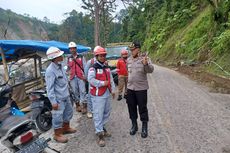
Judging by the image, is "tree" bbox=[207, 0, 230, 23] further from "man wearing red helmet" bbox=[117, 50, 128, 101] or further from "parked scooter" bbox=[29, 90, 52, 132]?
"parked scooter" bbox=[29, 90, 52, 132]

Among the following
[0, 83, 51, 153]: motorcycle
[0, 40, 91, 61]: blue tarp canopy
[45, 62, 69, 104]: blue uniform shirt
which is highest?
[0, 40, 91, 61]: blue tarp canopy

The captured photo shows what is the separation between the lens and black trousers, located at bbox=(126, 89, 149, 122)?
6598 mm

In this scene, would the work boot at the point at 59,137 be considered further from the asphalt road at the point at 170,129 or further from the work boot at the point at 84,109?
the work boot at the point at 84,109

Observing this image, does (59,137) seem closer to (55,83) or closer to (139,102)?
(55,83)

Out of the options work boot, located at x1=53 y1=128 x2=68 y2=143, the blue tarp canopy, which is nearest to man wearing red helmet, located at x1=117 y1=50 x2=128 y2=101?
the blue tarp canopy

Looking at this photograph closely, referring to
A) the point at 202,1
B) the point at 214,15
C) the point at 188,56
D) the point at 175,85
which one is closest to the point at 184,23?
the point at 202,1

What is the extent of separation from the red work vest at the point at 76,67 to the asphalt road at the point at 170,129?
1.20m

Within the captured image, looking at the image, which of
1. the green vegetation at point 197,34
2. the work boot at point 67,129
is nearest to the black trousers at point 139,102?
the work boot at point 67,129

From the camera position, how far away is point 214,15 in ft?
67.4

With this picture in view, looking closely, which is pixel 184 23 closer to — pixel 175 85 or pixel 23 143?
pixel 175 85

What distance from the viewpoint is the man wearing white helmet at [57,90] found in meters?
6.40

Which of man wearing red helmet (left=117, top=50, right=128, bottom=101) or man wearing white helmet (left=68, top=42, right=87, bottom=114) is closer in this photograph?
man wearing white helmet (left=68, top=42, right=87, bottom=114)

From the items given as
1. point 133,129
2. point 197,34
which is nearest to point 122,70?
point 133,129

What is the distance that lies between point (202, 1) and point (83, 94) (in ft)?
86.8
